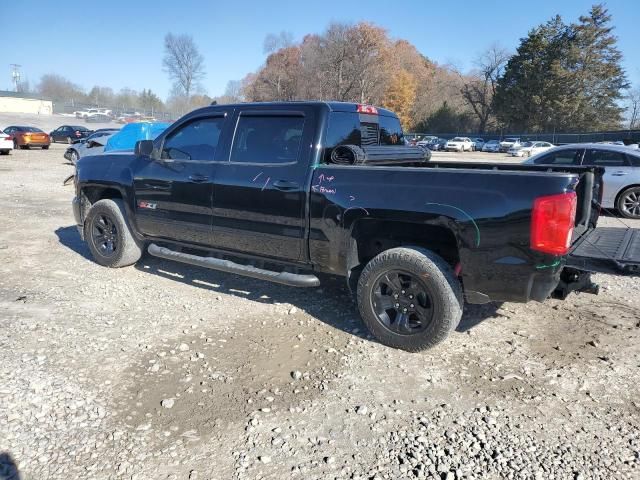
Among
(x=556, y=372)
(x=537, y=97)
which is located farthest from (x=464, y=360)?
(x=537, y=97)

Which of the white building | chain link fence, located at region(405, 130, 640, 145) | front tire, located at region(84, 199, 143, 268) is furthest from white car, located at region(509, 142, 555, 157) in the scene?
the white building

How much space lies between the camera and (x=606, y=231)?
4547 millimetres

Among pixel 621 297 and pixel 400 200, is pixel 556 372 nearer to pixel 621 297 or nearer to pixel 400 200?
pixel 400 200

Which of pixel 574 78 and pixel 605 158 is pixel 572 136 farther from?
pixel 605 158

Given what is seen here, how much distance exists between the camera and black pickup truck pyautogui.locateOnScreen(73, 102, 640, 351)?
11.4ft

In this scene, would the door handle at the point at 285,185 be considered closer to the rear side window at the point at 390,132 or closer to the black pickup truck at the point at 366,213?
the black pickup truck at the point at 366,213

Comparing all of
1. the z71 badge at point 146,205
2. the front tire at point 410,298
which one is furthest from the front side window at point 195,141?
the front tire at point 410,298

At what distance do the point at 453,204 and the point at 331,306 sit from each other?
190 cm

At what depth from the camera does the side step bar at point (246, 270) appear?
4.41m

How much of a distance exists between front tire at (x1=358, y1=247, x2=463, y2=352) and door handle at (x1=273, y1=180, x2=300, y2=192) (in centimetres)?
93

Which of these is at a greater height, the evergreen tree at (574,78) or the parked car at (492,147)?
the evergreen tree at (574,78)

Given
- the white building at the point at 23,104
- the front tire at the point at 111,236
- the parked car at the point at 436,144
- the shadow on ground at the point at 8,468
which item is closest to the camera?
the shadow on ground at the point at 8,468

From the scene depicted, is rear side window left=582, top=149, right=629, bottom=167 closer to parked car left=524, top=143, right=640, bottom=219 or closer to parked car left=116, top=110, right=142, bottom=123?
parked car left=524, top=143, right=640, bottom=219

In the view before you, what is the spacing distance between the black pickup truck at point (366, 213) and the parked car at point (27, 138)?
27663 millimetres
